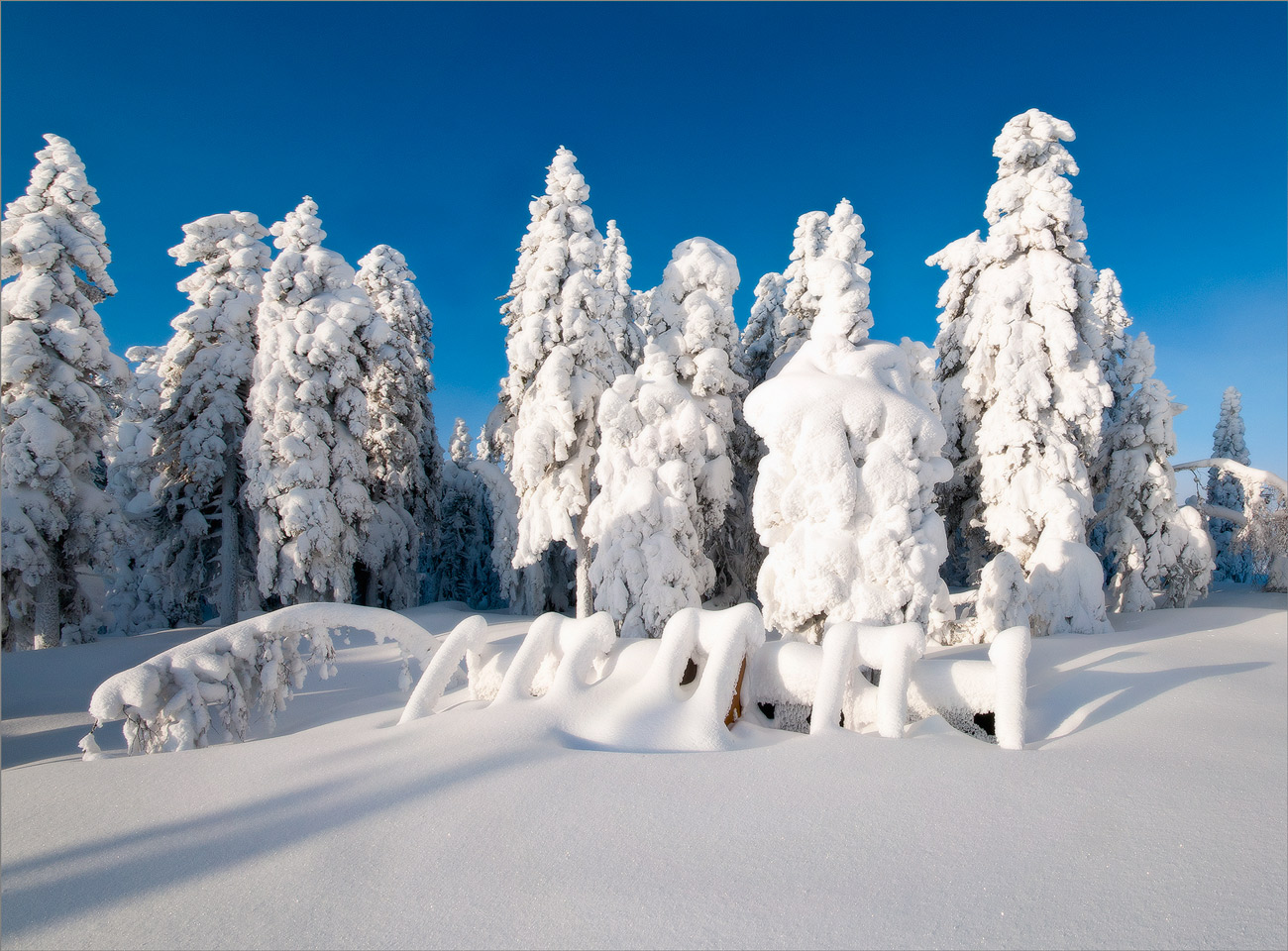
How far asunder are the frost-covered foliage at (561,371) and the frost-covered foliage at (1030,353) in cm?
882

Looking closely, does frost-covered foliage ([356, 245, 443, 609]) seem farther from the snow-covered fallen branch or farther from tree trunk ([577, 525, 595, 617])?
the snow-covered fallen branch

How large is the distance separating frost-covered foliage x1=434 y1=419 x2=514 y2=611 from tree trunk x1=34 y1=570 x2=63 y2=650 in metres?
15.0

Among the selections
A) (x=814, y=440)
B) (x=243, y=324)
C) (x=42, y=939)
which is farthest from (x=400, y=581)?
(x=42, y=939)

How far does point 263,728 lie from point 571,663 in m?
4.42

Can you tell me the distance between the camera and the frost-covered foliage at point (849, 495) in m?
10.3

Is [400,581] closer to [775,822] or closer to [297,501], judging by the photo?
[297,501]

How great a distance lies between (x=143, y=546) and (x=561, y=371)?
17.0 m

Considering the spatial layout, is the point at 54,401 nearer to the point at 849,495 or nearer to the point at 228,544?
the point at 228,544

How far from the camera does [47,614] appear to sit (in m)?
15.9

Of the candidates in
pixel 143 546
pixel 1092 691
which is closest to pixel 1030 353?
pixel 1092 691

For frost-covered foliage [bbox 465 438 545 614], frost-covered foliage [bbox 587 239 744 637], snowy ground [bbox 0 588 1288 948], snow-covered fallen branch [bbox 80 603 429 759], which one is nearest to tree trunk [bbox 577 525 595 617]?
frost-covered foliage [bbox 587 239 744 637]

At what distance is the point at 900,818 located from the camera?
179 inches

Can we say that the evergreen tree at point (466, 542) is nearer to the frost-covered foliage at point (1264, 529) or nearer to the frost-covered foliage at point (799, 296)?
the frost-covered foliage at point (799, 296)

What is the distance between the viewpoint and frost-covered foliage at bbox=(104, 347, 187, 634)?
21.0 meters
